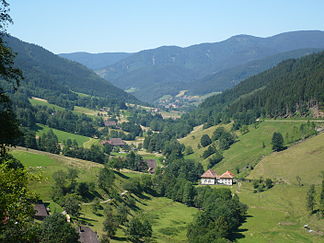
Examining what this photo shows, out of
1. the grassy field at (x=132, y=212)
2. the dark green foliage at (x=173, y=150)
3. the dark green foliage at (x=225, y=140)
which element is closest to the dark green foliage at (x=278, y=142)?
the dark green foliage at (x=225, y=140)

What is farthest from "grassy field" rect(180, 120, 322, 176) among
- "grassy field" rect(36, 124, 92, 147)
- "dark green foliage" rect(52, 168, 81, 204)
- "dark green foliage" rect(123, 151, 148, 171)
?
"dark green foliage" rect(52, 168, 81, 204)

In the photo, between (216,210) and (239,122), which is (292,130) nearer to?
(239,122)

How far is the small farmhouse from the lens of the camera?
13254cm

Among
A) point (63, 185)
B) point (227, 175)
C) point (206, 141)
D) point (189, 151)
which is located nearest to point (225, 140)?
point (206, 141)

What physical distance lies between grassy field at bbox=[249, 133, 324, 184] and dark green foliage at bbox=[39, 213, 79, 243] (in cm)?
8106

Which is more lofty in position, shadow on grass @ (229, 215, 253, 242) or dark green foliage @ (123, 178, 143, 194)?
dark green foliage @ (123, 178, 143, 194)

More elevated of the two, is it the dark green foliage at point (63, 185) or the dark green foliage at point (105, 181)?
the dark green foliage at point (63, 185)

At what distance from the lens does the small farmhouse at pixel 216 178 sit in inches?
5218

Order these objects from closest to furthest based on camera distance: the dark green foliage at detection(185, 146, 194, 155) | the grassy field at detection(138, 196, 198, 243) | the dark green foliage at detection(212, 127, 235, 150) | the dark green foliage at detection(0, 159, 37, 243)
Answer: the dark green foliage at detection(0, 159, 37, 243), the grassy field at detection(138, 196, 198, 243), the dark green foliage at detection(212, 127, 235, 150), the dark green foliage at detection(185, 146, 194, 155)

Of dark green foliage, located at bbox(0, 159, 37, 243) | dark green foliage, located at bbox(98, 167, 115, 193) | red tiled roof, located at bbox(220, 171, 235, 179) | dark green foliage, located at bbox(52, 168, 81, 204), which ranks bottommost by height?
red tiled roof, located at bbox(220, 171, 235, 179)

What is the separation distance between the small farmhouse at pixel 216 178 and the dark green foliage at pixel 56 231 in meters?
87.0

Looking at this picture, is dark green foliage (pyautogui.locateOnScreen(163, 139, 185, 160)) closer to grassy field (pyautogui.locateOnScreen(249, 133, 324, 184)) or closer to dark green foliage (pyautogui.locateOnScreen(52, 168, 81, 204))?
grassy field (pyautogui.locateOnScreen(249, 133, 324, 184))

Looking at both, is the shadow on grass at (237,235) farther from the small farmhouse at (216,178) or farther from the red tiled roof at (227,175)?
the red tiled roof at (227,175)

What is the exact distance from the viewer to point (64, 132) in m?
197
